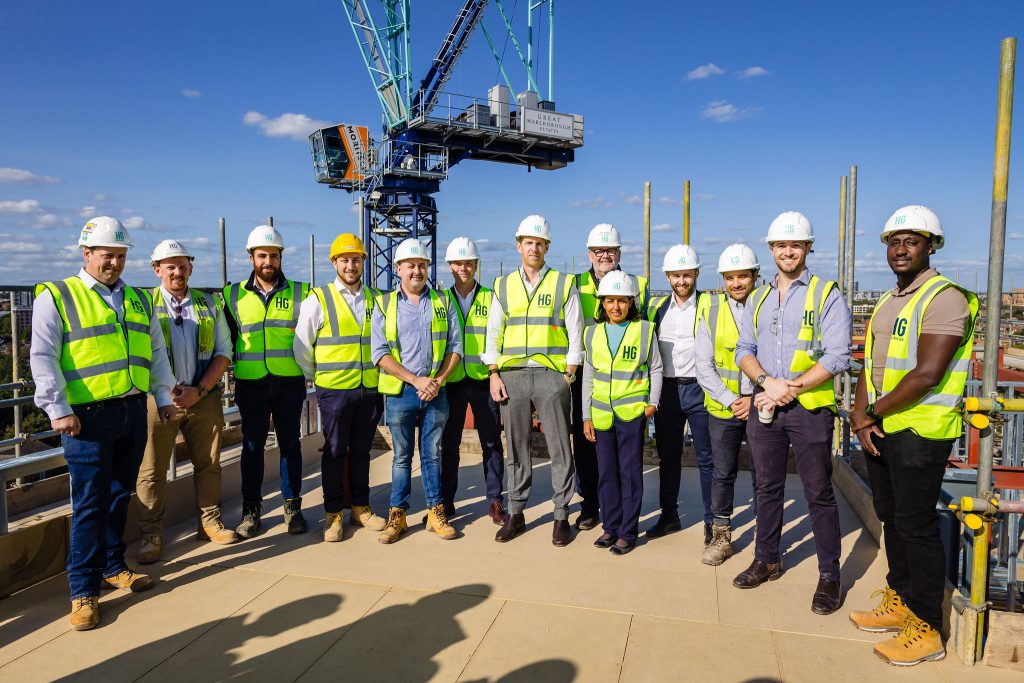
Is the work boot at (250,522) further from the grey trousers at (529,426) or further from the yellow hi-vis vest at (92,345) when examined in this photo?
the grey trousers at (529,426)

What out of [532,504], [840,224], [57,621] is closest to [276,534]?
[57,621]

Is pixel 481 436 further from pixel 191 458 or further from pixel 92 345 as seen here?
pixel 92 345

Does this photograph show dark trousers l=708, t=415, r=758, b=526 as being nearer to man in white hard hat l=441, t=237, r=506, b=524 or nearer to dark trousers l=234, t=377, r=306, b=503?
man in white hard hat l=441, t=237, r=506, b=524

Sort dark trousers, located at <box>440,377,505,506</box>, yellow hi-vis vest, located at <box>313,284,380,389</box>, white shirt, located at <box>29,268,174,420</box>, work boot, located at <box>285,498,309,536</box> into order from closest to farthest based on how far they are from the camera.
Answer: white shirt, located at <box>29,268,174,420</box>, yellow hi-vis vest, located at <box>313,284,380,389</box>, work boot, located at <box>285,498,309,536</box>, dark trousers, located at <box>440,377,505,506</box>

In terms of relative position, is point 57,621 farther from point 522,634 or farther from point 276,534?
point 522,634

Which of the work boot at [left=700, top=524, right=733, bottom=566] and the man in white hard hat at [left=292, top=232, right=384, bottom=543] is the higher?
the man in white hard hat at [left=292, top=232, right=384, bottom=543]

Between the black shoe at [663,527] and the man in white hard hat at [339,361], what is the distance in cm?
204

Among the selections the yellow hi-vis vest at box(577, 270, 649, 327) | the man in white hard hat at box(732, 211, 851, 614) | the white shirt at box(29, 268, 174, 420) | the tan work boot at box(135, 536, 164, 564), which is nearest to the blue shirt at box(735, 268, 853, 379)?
the man in white hard hat at box(732, 211, 851, 614)

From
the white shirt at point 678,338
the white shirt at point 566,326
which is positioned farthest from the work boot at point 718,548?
the white shirt at point 566,326

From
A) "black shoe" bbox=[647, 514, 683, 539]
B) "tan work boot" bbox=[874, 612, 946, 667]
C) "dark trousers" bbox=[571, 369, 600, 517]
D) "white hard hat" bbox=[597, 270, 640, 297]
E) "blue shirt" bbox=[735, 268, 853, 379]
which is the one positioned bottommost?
"black shoe" bbox=[647, 514, 683, 539]

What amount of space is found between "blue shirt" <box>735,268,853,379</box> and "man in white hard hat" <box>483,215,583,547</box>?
1272mm

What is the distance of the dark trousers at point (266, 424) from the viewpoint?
4.94 m

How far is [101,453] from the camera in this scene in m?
3.74

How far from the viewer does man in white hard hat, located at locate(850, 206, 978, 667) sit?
3.07 m
